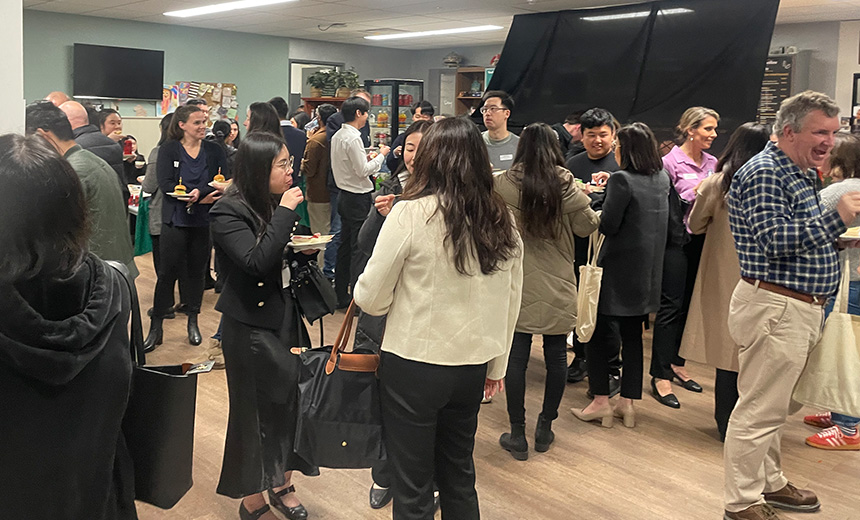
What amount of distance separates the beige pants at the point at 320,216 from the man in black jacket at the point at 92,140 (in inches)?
86.0

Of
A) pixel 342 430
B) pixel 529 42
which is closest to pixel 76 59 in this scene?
pixel 529 42

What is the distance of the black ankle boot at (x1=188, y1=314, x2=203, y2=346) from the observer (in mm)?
→ 4787

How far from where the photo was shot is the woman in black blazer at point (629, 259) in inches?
134

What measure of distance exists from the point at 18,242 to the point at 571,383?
358cm

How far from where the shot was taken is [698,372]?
4551mm

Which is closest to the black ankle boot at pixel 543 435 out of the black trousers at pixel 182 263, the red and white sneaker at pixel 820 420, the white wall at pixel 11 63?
the red and white sneaker at pixel 820 420

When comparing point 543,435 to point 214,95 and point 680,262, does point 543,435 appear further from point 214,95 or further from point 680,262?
point 214,95

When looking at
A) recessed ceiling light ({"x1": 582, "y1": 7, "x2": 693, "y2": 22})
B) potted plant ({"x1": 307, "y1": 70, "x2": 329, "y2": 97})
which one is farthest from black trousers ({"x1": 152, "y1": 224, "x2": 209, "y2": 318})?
potted plant ({"x1": 307, "y1": 70, "x2": 329, "y2": 97})

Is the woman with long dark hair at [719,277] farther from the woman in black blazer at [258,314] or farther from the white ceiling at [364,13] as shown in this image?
the white ceiling at [364,13]

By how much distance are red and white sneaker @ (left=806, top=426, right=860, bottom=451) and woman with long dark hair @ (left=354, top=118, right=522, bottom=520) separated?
2.26 meters

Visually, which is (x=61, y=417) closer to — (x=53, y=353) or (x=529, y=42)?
(x=53, y=353)

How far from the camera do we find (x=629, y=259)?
349cm

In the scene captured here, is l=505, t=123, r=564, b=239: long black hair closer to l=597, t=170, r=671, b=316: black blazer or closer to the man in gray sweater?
l=597, t=170, r=671, b=316: black blazer

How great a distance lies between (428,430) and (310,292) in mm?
720
